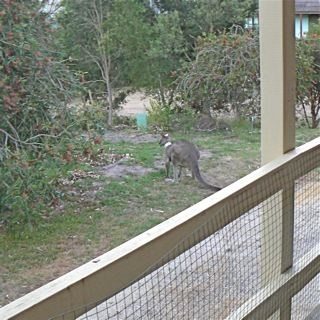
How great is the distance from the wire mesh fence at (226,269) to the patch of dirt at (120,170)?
1.26 meters

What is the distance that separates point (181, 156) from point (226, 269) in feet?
5.02

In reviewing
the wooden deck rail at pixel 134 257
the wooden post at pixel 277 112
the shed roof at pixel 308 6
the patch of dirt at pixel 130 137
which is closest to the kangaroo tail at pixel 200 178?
the patch of dirt at pixel 130 137

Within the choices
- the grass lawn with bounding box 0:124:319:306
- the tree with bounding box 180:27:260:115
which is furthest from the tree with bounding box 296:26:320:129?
the grass lawn with bounding box 0:124:319:306

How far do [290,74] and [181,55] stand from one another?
197 cm

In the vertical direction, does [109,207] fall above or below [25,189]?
below

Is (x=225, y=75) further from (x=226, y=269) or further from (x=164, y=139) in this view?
(x=226, y=269)

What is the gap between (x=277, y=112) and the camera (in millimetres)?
1226

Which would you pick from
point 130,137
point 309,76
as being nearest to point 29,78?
point 130,137

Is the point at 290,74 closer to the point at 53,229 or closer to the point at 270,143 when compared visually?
the point at 270,143

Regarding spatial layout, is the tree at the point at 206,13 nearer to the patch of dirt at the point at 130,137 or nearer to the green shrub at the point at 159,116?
the green shrub at the point at 159,116

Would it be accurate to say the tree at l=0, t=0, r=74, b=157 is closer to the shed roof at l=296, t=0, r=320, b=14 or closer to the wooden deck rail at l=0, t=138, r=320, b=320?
the shed roof at l=296, t=0, r=320, b=14

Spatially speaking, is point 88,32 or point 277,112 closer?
point 277,112

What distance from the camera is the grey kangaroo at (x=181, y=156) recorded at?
2785 mm

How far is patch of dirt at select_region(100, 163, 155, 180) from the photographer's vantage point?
2.70 meters
